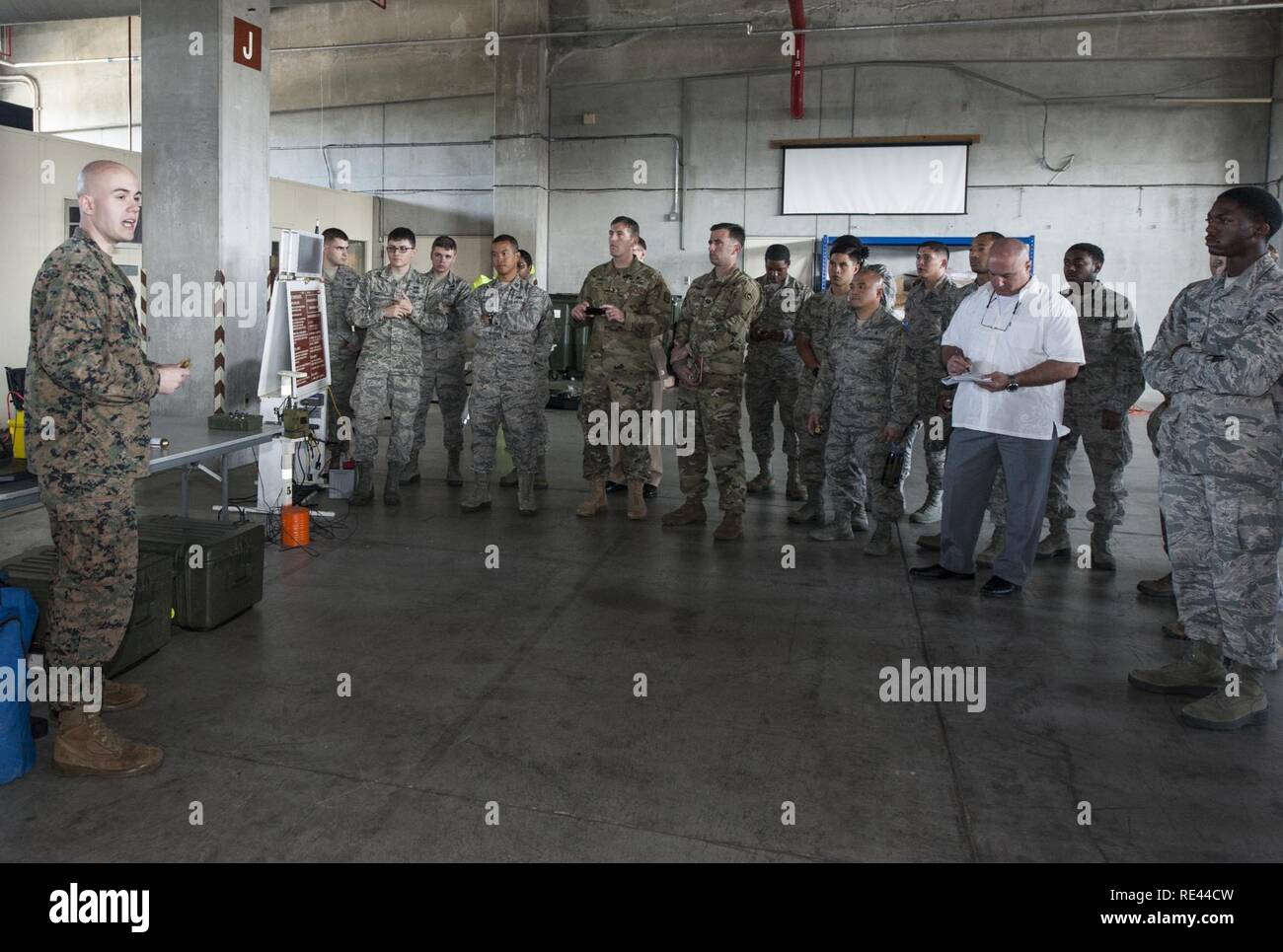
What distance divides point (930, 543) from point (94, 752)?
4.43m

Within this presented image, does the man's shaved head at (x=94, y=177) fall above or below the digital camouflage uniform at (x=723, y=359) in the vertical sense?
above

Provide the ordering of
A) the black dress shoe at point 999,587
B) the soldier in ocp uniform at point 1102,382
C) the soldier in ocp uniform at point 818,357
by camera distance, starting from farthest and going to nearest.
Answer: the soldier in ocp uniform at point 818,357, the soldier in ocp uniform at point 1102,382, the black dress shoe at point 999,587

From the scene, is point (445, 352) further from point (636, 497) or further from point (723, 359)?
point (723, 359)

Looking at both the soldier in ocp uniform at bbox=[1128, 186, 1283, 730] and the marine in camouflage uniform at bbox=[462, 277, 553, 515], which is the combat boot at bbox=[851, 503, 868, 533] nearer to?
the marine in camouflage uniform at bbox=[462, 277, 553, 515]

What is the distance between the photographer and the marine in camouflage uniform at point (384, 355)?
251 inches

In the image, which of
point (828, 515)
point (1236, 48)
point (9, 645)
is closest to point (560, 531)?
point (828, 515)

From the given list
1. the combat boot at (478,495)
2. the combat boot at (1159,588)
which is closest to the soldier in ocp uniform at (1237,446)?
the combat boot at (1159,588)

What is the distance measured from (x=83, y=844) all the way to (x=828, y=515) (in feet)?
16.8

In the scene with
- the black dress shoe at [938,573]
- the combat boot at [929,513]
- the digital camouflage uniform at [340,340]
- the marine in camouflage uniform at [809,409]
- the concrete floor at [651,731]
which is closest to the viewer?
the concrete floor at [651,731]

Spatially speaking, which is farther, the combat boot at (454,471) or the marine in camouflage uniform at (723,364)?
the combat boot at (454,471)

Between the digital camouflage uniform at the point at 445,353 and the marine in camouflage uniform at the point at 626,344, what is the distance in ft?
3.33

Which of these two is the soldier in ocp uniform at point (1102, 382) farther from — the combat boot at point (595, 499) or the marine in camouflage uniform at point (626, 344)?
the combat boot at point (595, 499)
